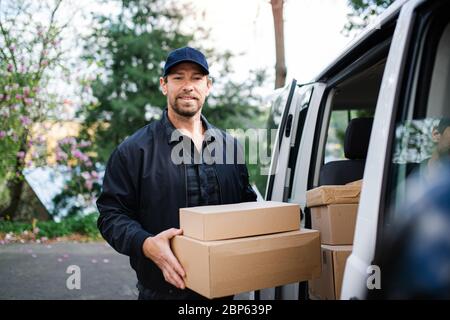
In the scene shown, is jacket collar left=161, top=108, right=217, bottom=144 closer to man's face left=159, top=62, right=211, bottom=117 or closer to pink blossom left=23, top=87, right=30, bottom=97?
man's face left=159, top=62, right=211, bottom=117

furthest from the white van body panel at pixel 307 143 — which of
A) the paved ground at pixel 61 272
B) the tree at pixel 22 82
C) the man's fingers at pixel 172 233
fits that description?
the tree at pixel 22 82

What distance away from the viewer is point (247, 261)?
1656 millimetres

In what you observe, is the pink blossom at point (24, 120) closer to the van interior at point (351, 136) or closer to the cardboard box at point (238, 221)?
the van interior at point (351, 136)

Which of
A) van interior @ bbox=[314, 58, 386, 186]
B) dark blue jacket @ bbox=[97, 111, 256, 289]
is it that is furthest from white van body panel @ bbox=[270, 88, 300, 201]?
dark blue jacket @ bbox=[97, 111, 256, 289]

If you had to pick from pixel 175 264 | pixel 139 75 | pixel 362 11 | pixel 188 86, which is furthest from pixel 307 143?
pixel 139 75

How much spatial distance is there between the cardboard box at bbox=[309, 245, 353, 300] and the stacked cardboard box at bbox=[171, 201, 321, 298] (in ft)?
0.54

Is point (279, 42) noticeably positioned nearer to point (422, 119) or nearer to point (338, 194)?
point (338, 194)

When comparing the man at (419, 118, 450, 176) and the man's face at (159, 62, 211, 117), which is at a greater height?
the man's face at (159, 62, 211, 117)

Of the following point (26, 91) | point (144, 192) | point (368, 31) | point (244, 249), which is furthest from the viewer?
point (26, 91)

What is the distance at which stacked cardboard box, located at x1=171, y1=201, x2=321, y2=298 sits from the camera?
1595 mm

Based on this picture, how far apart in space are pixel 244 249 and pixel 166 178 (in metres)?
0.74

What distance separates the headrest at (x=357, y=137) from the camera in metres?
3.01

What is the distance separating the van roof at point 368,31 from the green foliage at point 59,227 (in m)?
6.98
